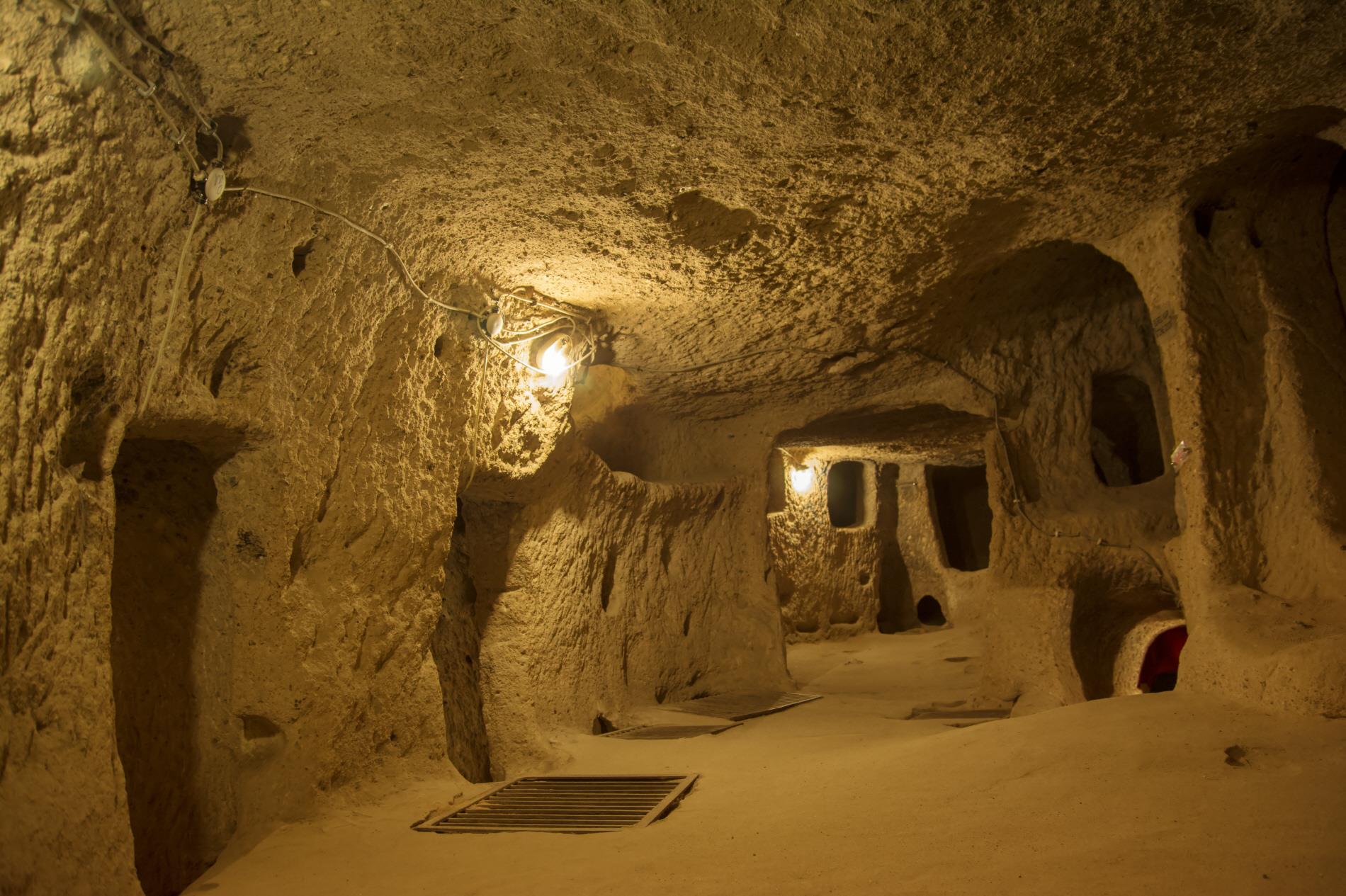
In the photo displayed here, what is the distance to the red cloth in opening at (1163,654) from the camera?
7.22 meters

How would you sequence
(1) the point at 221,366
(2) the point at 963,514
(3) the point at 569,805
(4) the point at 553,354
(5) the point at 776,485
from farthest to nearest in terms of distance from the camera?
(2) the point at 963,514
(5) the point at 776,485
(4) the point at 553,354
(3) the point at 569,805
(1) the point at 221,366

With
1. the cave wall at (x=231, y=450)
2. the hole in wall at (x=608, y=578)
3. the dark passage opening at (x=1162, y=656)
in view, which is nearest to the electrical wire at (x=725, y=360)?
the hole in wall at (x=608, y=578)

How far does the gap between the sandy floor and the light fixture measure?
2.13m

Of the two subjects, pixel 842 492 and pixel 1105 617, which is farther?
pixel 842 492

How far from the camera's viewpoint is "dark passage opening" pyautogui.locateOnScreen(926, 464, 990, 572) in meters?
13.1

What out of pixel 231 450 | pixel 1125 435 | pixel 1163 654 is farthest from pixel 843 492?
pixel 231 450

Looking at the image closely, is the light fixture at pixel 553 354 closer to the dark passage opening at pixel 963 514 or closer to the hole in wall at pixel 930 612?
the hole in wall at pixel 930 612

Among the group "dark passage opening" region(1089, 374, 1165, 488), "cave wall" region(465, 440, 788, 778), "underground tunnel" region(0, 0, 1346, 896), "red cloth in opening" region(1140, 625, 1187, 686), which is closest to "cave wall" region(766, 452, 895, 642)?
"dark passage opening" region(1089, 374, 1165, 488)

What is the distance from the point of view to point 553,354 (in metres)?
4.69

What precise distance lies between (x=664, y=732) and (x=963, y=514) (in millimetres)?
9374

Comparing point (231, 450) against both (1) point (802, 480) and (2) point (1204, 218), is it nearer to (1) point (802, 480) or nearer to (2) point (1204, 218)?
(2) point (1204, 218)

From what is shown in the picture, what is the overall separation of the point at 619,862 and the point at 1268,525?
3.09 meters

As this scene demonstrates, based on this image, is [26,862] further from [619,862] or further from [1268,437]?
[1268,437]

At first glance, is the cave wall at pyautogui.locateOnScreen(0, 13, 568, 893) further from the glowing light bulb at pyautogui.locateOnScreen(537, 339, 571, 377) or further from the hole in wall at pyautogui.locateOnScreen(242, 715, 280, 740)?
the glowing light bulb at pyautogui.locateOnScreen(537, 339, 571, 377)
